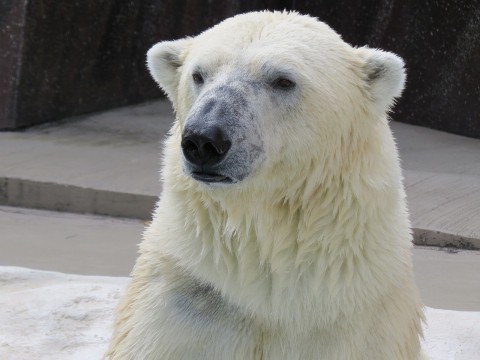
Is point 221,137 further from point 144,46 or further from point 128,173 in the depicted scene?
point 144,46

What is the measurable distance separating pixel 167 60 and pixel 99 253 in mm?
2228

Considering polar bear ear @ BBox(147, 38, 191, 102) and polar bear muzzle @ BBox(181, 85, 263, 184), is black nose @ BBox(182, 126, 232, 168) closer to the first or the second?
polar bear muzzle @ BBox(181, 85, 263, 184)

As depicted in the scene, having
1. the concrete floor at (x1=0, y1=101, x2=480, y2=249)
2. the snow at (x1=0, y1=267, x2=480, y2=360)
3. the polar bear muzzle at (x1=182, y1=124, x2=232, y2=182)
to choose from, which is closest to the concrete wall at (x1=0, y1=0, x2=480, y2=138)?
the concrete floor at (x1=0, y1=101, x2=480, y2=249)

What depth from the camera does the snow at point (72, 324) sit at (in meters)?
2.94

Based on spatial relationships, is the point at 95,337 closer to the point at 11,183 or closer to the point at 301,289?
the point at 301,289

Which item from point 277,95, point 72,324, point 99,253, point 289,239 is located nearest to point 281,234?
point 289,239

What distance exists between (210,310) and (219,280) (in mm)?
70

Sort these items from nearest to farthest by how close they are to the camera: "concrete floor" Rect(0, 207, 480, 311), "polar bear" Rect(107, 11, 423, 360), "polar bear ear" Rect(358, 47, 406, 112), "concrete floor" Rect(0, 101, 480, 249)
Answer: "polar bear" Rect(107, 11, 423, 360) → "polar bear ear" Rect(358, 47, 406, 112) → "concrete floor" Rect(0, 207, 480, 311) → "concrete floor" Rect(0, 101, 480, 249)

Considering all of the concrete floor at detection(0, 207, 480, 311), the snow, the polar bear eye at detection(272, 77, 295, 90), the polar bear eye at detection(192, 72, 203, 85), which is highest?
the polar bear eye at detection(272, 77, 295, 90)

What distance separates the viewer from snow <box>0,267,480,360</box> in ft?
9.64

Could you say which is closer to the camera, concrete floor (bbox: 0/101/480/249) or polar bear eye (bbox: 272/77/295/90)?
polar bear eye (bbox: 272/77/295/90)

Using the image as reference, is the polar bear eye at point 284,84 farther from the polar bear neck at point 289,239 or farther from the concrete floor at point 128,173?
the concrete floor at point 128,173

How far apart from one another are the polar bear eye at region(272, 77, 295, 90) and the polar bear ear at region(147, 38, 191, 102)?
316 millimetres

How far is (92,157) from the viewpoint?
573 cm
